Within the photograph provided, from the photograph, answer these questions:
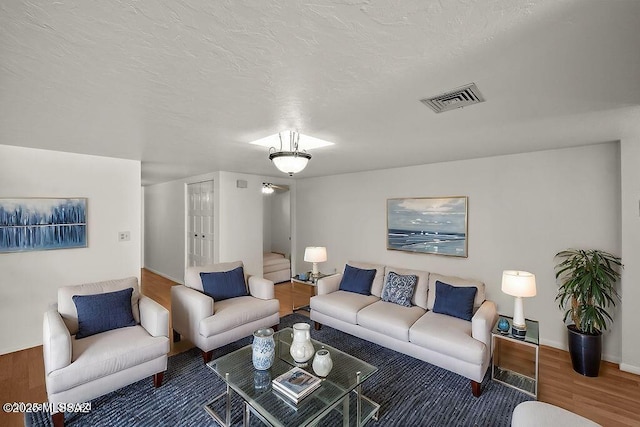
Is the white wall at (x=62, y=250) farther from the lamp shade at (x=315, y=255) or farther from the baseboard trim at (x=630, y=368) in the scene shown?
the baseboard trim at (x=630, y=368)

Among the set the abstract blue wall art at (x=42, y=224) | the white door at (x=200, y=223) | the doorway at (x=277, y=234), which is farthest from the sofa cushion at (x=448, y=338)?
the abstract blue wall art at (x=42, y=224)

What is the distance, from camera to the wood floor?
2.17m

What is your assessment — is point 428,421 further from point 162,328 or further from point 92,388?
point 92,388

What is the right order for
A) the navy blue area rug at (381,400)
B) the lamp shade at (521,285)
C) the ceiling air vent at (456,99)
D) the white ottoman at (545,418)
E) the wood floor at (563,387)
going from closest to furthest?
the white ottoman at (545,418), the ceiling air vent at (456,99), the navy blue area rug at (381,400), the wood floor at (563,387), the lamp shade at (521,285)

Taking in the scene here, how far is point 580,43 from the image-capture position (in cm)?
122

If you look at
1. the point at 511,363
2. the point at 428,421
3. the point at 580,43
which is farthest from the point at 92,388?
the point at 511,363

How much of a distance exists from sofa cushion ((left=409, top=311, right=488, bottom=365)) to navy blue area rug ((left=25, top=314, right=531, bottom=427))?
0.96 feet

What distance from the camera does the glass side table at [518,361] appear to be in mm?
2412

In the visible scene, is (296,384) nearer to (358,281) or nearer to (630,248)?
(358,281)

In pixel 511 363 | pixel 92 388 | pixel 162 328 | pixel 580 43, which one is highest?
pixel 580 43

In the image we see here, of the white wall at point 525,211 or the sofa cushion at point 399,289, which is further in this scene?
the sofa cushion at point 399,289

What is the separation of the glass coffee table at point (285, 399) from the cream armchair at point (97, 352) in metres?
0.62

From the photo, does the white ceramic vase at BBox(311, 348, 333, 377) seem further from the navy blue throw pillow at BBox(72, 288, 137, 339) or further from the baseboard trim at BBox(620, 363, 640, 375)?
the baseboard trim at BBox(620, 363, 640, 375)

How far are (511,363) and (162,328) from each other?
11.3ft
